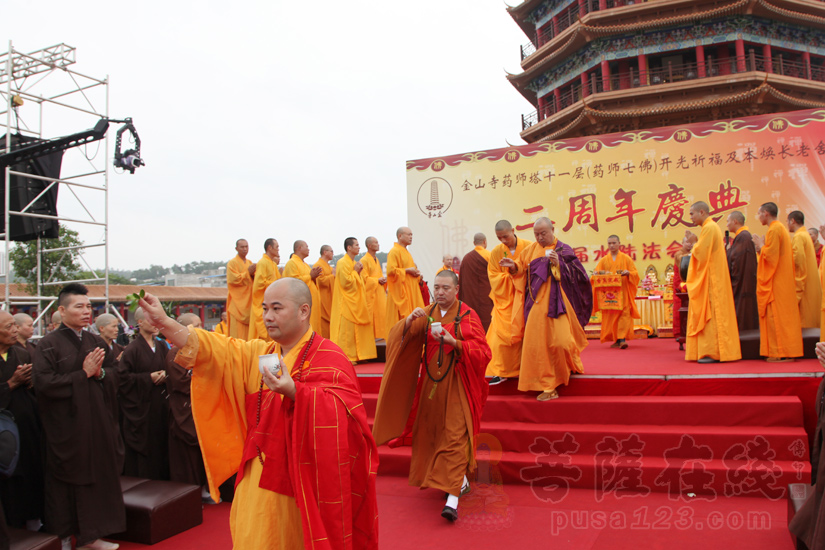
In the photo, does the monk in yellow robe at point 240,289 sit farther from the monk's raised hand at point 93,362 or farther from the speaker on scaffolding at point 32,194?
the monk's raised hand at point 93,362

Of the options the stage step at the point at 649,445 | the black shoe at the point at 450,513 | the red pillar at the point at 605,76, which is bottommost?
the black shoe at the point at 450,513

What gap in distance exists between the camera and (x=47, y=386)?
11.0 ft

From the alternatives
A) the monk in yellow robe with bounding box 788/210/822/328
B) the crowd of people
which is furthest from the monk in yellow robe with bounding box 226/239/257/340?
the monk in yellow robe with bounding box 788/210/822/328

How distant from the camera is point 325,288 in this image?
8.77m

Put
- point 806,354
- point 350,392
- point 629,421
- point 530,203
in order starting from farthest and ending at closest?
point 530,203, point 806,354, point 629,421, point 350,392

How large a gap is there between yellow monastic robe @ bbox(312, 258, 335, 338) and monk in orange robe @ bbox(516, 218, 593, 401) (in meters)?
4.15

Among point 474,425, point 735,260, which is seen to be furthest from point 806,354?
point 474,425

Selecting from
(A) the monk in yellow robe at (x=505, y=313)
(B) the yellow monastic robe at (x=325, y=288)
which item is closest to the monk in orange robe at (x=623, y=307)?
(A) the monk in yellow robe at (x=505, y=313)

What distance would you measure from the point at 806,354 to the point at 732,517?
2.80 metres

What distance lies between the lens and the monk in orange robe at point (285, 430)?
205 cm

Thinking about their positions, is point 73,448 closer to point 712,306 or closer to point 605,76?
point 712,306

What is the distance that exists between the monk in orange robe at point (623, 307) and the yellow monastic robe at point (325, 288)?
14.0 ft

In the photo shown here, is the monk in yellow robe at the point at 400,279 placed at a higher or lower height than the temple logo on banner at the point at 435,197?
lower

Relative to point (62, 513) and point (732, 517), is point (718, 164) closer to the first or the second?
point (732, 517)
